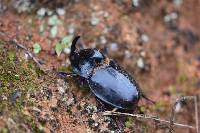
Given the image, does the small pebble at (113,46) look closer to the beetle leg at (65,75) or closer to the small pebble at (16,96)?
the beetle leg at (65,75)

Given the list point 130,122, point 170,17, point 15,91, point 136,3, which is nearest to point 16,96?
point 15,91

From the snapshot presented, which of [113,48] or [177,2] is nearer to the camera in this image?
[113,48]

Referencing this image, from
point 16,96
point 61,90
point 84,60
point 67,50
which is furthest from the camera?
point 67,50

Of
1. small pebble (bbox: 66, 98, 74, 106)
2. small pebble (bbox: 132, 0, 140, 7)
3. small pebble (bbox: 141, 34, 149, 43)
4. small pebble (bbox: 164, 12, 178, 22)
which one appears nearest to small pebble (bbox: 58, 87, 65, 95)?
small pebble (bbox: 66, 98, 74, 106)

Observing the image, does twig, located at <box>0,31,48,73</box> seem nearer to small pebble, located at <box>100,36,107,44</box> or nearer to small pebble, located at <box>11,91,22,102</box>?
small pebble, located at <box>11,91,22,102</box>

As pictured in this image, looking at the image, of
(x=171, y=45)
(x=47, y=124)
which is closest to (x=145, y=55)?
(x=171, y=45)

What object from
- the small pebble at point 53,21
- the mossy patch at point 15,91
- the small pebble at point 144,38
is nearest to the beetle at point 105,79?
the mossy patch at point 15,91

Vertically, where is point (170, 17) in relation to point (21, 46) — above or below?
above

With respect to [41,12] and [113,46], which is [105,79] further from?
[41,12]
